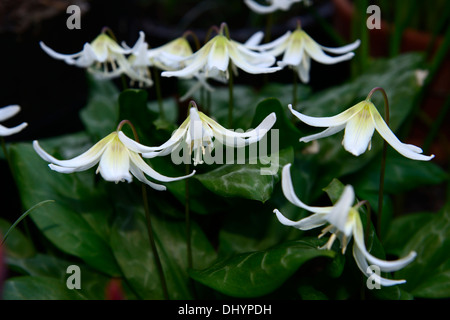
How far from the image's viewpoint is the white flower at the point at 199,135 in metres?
1.04

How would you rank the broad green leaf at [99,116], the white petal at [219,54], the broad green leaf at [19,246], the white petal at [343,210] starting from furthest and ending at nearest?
the broad green leaf at [99,116]
the broad green leaf at [19,246]
the white petal at [219,54]
the white petal at [343,210]

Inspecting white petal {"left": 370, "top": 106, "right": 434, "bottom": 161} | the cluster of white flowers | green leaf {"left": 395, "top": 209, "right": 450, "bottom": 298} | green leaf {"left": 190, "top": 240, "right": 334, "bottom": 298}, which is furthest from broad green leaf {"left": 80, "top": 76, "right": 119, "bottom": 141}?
green leaf {"left": 395, "top": 209, "right": 450, "bottom": 298}

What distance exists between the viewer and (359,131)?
3.55 ft

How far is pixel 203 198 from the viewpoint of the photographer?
1.46m

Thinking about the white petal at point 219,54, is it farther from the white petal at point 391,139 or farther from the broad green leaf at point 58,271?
the broad green leaf at point 58,271

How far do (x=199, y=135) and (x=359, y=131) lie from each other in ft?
1.12

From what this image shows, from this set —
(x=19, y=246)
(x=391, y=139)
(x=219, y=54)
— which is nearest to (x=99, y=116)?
(x=19, y=246)

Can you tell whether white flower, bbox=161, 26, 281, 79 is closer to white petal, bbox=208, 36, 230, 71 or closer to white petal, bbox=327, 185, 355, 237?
white petal, bbox=208, 36, 230, 71

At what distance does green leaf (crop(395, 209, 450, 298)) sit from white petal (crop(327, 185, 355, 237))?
0.54 metres

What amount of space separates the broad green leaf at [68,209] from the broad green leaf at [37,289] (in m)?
0.09

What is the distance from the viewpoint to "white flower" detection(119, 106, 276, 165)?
1.04 metres

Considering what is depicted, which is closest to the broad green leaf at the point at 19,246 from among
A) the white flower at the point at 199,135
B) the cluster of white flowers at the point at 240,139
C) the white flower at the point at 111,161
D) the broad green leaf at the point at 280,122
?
the cluster of white flowers at the point at 240,139
